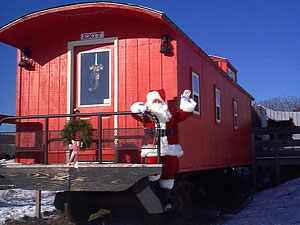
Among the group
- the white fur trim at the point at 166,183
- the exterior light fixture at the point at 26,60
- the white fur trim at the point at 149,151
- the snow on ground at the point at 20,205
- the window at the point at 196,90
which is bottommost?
the snow on ground at the point at 20,205

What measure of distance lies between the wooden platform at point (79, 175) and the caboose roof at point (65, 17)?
8.92 feet

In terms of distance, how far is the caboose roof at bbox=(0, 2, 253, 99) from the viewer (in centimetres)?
667

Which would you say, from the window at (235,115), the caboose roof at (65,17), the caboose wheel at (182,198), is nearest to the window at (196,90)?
the caboose roof at (65,17)

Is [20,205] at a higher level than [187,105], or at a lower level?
lower

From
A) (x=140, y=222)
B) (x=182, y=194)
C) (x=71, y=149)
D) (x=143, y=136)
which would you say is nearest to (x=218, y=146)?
(x=182, y=194)

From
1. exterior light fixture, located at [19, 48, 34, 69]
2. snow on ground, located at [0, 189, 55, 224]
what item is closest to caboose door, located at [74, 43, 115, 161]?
exterior light fixture, located at [19, 48, 34, 69]

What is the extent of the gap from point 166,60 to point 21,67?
3.18 m

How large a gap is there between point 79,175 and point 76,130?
0.80 metres

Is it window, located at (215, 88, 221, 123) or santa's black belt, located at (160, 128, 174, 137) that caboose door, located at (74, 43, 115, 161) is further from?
window, located at (215, 88, 221, 123)

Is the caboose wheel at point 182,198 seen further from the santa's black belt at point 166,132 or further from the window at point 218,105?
the window at point 218,105

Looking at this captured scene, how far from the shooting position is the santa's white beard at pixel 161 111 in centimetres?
613

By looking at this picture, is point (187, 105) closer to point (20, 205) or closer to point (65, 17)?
point (65, 17)

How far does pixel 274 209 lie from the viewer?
27.1ft

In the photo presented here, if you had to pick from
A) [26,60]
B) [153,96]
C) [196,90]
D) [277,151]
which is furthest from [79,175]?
[277,151]
